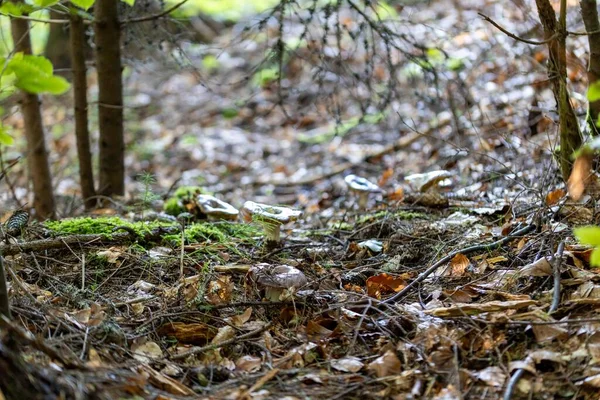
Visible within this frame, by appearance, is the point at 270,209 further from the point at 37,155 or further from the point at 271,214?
the point at 37,155

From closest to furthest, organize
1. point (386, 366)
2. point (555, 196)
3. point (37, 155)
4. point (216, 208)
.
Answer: point (386, 366) → point (555, 196) → point (216, 208) → point (37, 155)

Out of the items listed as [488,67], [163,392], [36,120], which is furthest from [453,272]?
[488,67]

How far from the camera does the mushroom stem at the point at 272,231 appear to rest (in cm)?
383

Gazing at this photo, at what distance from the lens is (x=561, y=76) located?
12.3 feet

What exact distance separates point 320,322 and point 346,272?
2.07 feet

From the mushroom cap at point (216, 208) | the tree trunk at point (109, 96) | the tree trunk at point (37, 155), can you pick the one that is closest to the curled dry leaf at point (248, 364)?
the mushroom cap at point (216, 208)

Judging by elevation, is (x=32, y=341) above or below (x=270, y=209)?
below

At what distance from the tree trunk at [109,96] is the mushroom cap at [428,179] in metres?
2.57

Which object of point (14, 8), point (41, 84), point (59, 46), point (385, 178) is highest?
point (59, 46)

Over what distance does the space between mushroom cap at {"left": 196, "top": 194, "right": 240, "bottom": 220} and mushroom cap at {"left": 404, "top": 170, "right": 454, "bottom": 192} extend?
141 cm

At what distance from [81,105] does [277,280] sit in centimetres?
332

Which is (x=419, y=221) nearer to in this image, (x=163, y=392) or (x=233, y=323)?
(x=233, y=323)

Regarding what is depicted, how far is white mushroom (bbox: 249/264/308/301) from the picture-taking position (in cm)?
318

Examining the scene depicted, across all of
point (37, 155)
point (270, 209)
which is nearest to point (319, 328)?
point (270, 209)
